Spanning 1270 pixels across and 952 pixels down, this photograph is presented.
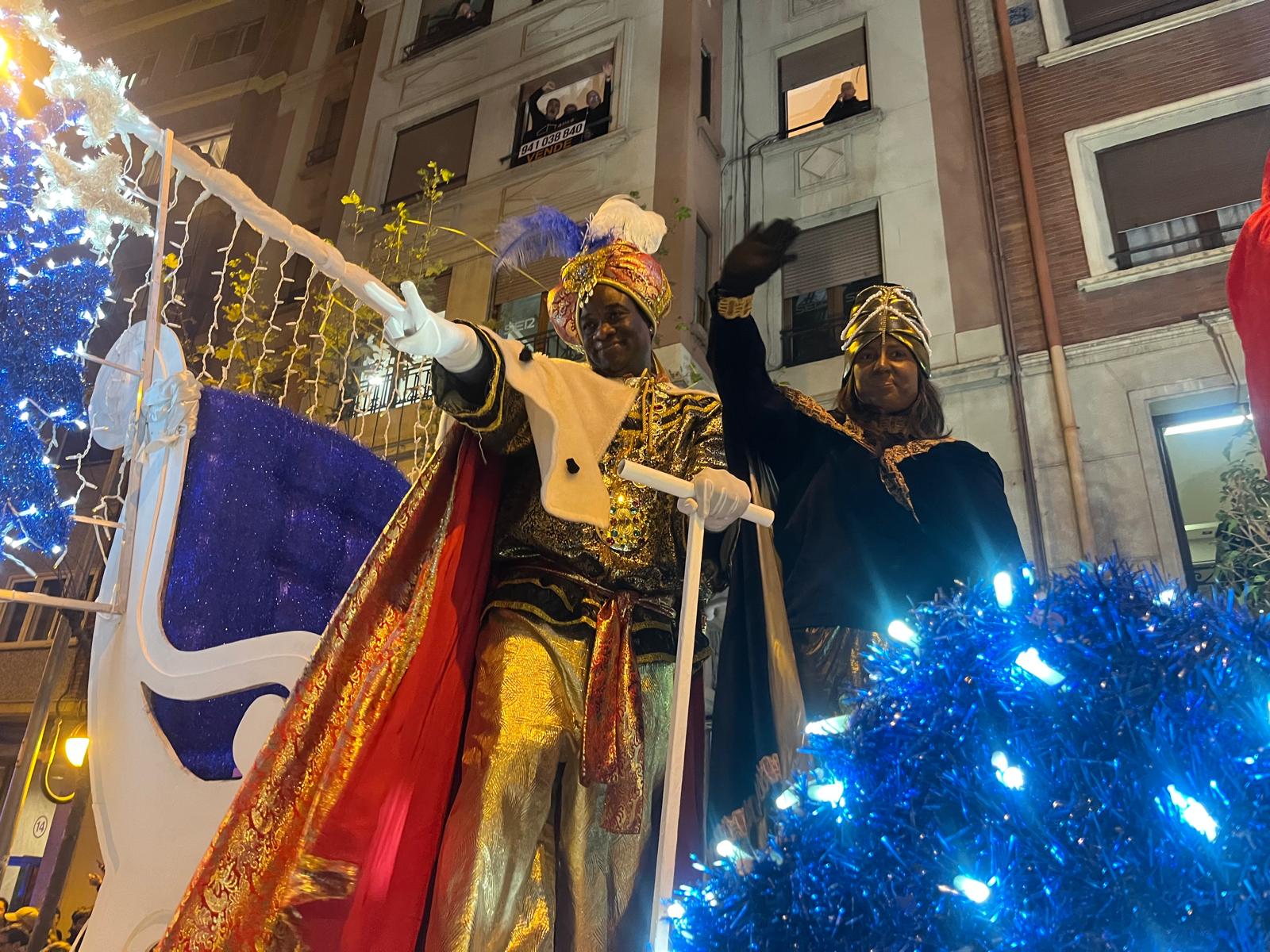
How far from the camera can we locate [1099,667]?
2.77 feet

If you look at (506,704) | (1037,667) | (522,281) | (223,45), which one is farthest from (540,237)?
(223,45)

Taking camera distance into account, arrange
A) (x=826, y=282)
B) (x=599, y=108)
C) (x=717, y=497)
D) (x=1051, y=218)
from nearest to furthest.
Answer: (x=717, y=497), (x=1051, y=218), (x=826, y=282), (x=599, y=108)

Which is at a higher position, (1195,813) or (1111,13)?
(1111,13)

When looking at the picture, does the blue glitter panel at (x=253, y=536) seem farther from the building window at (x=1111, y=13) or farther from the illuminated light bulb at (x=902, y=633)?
the building window at (x=1111, y=13)

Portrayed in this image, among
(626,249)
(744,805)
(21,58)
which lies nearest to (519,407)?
(626,249)

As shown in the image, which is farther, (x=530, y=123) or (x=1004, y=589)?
(x=530, y=123)

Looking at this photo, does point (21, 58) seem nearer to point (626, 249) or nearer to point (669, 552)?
point (626, 249)

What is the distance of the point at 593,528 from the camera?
5.99ft

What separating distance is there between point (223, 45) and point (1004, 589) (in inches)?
368

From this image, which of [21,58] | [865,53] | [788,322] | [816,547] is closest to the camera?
[816,547]

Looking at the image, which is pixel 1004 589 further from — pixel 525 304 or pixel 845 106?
pixel 525 304

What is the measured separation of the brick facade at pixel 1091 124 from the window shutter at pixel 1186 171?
17 centimetres

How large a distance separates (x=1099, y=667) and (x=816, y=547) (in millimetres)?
1187

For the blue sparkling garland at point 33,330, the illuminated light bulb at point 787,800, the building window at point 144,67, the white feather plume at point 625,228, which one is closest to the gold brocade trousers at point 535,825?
the illuminated light bulb at point 787,800
